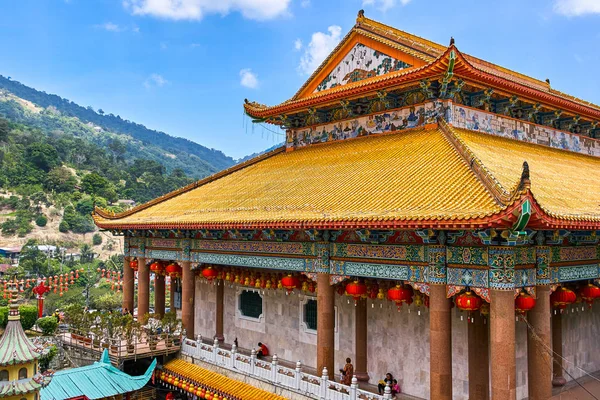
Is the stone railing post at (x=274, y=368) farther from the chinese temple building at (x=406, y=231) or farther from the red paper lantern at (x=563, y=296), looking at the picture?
the red paper lantern at (x=563, y=296)

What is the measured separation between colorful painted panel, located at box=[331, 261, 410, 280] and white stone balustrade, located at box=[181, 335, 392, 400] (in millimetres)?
2379

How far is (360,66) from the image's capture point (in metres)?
18.9

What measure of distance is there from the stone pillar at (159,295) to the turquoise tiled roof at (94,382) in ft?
14.4

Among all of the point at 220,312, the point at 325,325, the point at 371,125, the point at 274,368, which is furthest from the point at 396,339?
the point at 220,312

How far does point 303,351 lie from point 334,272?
14.1 feet

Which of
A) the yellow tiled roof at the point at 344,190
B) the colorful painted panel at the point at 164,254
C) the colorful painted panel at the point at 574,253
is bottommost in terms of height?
the colorful painted panel at the point at 164,254

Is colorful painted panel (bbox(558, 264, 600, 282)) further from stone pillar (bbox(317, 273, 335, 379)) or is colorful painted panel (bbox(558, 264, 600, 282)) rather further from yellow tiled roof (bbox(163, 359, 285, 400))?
→ yellow tiled roof (bbox(163, 359, 285, 400))

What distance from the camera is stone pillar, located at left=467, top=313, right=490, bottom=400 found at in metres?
12.2

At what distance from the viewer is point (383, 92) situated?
53.9ft

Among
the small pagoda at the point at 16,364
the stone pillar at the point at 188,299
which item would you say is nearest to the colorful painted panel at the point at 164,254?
the stone pillar at the point at 188,299

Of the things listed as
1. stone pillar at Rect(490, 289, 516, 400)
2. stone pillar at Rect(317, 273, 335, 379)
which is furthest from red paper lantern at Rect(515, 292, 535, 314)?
stone pillar at Rect(317, 273, 335, 379)

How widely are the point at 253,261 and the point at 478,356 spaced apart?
6747 mm

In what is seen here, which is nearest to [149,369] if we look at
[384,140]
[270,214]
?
[270,214]

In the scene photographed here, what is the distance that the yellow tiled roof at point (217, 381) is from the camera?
1412cm
